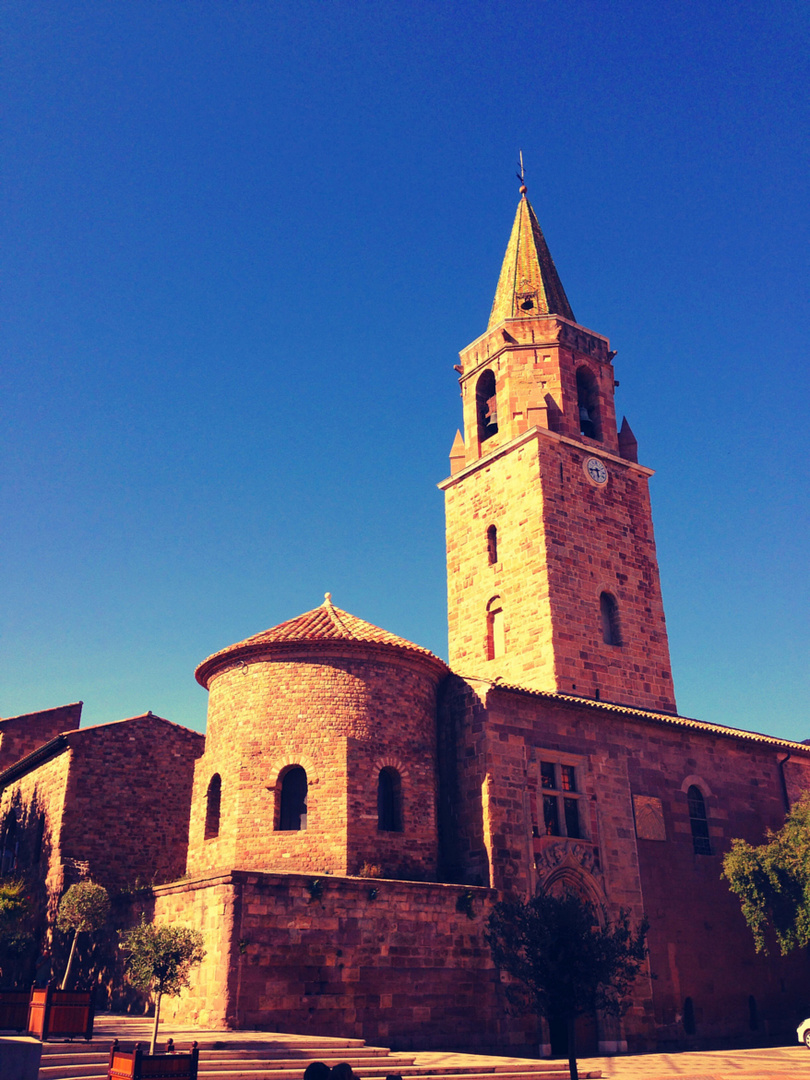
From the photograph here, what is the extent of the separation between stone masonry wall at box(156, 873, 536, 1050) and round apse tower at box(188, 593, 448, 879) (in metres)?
1.40

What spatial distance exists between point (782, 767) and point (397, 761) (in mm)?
13471

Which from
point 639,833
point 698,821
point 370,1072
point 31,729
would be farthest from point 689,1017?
point 31,729

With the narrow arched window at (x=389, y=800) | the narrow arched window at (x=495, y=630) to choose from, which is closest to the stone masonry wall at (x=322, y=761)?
the narrow arched window at (x=389, y=800)

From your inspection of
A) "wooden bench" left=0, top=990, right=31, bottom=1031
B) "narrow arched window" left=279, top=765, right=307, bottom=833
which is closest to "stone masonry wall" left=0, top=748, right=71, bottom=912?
"narrow arched window" left=279, top=765, right=307, bottom=833

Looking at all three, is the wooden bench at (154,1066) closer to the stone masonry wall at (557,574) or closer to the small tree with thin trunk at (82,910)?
the small tree with thin trunk at (82,910)

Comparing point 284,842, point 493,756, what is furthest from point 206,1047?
point 493,756

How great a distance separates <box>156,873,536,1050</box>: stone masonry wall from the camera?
51.7ft

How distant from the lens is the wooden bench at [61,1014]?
42.4 ft

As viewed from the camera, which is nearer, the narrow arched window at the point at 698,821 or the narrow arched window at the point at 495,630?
the narrow arched window at the point at 698,821

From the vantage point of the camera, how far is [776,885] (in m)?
22.5

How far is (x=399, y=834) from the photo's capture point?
19.6 metres

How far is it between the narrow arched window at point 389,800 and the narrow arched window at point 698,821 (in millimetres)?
8827

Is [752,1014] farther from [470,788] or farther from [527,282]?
[527,282]

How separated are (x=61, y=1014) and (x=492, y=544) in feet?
62.9
